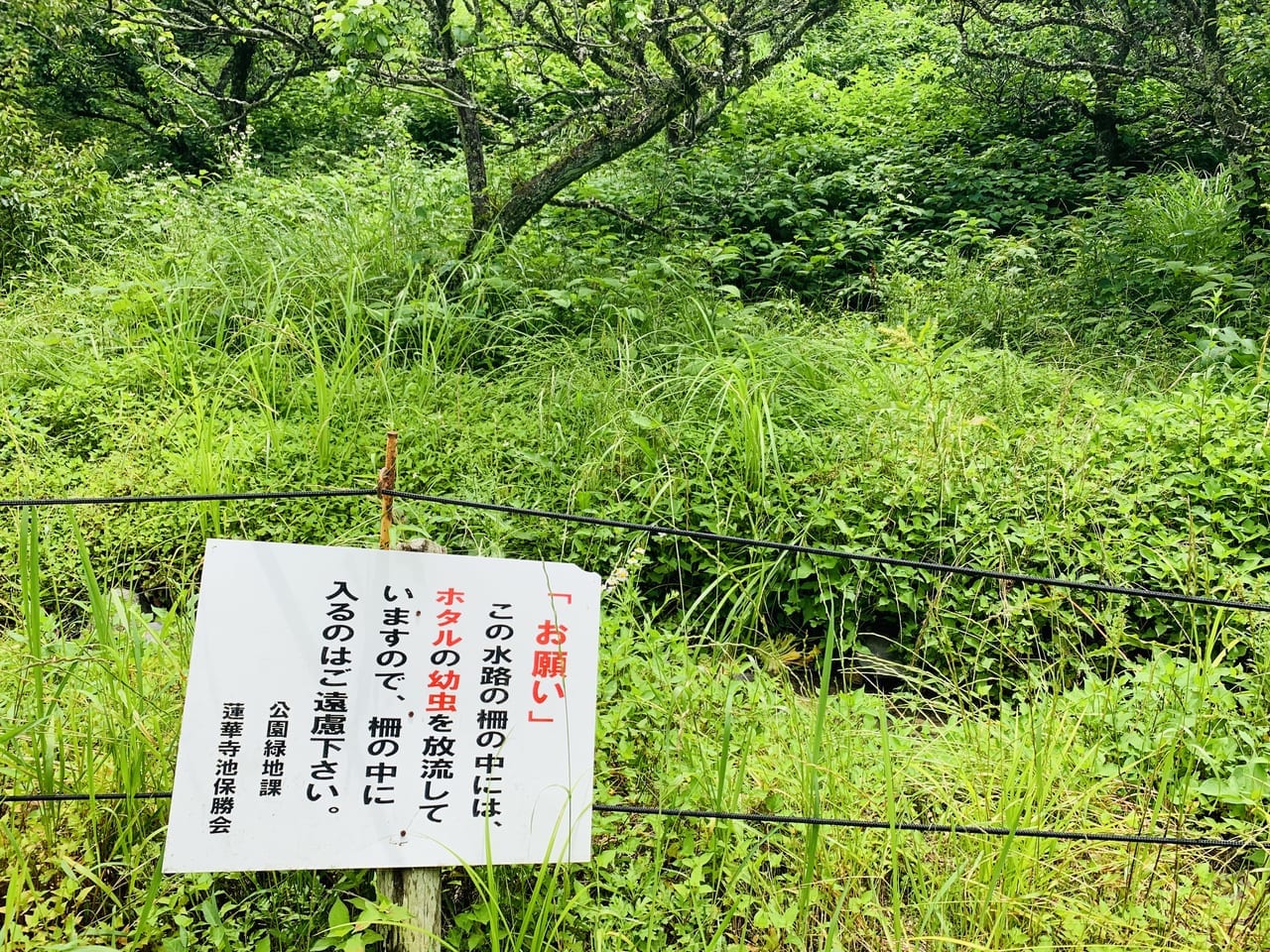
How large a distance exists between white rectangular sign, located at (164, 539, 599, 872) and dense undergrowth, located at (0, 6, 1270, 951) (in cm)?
17

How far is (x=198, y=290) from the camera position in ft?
13.8

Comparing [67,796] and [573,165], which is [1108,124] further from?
[67,796]

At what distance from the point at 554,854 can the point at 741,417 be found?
216cm

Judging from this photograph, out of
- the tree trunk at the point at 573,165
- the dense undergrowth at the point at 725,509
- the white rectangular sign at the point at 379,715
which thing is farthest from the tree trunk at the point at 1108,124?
the white rectangular sign at the point at 379,715

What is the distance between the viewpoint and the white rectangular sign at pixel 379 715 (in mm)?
1362

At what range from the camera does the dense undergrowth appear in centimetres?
175

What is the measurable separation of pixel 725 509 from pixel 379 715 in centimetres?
190

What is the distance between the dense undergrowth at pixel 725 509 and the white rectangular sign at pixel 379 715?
0.17 metres

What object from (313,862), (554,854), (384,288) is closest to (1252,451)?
(554,854)

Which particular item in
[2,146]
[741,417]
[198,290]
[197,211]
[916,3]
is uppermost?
[916,3]

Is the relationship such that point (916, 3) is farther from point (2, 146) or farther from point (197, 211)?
point (2, 146)

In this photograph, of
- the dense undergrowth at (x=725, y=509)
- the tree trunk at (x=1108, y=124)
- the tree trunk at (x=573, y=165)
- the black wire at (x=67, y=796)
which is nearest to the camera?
the black wire at (x=67, y=796)

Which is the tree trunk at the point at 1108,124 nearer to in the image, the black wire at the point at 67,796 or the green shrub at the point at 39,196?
the green shrub at the point at 39,196

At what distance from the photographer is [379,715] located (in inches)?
56.1
